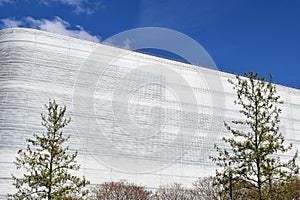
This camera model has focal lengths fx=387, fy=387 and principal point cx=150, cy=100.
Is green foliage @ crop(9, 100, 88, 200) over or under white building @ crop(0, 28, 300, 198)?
under

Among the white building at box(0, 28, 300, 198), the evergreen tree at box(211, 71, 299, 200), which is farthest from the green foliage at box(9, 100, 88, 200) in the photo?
the white building at box(0, 28, 300, 198)

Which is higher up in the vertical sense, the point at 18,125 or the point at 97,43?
the point at 97,43

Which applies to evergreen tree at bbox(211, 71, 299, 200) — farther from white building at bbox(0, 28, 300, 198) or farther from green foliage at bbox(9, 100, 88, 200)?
white building at bbox(0, 28, 300, 198)

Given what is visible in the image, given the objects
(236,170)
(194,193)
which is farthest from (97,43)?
→ (236,170)

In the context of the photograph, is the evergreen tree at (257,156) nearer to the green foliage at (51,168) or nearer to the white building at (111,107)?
the green foliage at (51,168)

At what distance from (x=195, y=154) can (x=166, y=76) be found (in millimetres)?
9698

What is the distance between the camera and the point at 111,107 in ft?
134

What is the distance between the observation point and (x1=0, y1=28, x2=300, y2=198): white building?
37.3 metres

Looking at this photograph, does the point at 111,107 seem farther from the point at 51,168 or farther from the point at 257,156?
the point at 257,156

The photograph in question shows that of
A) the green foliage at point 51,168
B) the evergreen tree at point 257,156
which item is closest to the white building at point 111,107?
the green foliage at point 51,168

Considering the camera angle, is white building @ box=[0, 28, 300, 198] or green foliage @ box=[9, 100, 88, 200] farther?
white building @ box=[0, 28, 300, 198]

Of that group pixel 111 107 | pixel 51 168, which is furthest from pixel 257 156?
pixel 111 107

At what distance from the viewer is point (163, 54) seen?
156 ft

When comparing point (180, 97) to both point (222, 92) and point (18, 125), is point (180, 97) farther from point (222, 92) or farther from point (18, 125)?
point (18, 125)
